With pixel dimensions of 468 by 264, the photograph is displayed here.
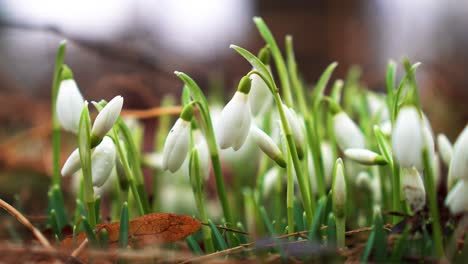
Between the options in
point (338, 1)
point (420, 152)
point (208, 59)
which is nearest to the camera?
point (420, 152)

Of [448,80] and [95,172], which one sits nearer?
[95,172]

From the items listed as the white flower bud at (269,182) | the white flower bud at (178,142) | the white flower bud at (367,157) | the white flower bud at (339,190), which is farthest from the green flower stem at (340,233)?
the white flower bud at (269,182)

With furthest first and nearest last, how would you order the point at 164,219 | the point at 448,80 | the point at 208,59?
the point at 208,59 < the point at 448,80 < the point at 164,219

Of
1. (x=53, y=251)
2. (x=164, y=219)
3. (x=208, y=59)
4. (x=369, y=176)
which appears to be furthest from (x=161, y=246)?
(x=208, y=59)

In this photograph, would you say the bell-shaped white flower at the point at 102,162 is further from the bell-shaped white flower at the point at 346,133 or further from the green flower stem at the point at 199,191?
the bell-shaped white flower at the point at 346,133

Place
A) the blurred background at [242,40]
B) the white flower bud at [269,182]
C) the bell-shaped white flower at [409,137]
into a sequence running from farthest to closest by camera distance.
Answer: the blurred background at [242,40] < the white flower bud at [269,182] < the bell-shaped white flower at [409,137]

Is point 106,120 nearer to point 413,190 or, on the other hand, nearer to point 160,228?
point 160,228

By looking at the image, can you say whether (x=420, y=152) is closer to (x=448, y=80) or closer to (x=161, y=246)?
(x=161, y=246)
